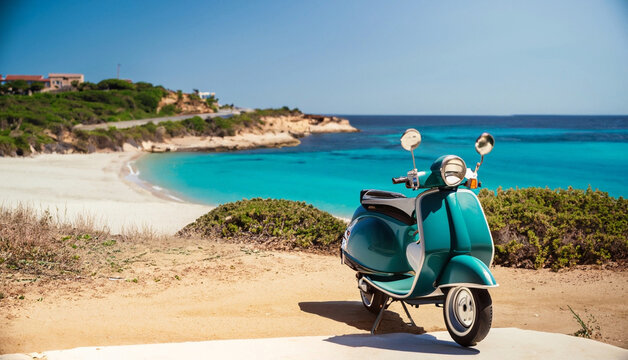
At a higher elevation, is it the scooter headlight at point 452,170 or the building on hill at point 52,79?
the building on hill at point 52,79

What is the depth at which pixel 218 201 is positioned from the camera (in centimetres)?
2059

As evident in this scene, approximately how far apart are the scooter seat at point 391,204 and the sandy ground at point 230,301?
106 centimetres

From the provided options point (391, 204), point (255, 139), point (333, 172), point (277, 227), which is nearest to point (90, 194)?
point (277, 227)

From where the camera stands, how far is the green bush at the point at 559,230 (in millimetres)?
7121

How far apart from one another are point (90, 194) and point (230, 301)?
50.0ft

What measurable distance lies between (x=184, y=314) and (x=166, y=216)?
9.83m

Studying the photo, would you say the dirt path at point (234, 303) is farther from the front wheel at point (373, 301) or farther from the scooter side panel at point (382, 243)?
the scooter side panel at point (382, 243)

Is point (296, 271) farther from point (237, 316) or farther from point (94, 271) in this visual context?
point (94, 271)

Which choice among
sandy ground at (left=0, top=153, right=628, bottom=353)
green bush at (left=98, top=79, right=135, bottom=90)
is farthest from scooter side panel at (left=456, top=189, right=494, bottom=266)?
green bush at (left=98, top=79, right=135, bottom=90)

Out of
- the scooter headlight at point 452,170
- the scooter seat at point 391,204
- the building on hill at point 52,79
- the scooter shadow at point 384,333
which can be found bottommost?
the scooter shadow at point 384,333

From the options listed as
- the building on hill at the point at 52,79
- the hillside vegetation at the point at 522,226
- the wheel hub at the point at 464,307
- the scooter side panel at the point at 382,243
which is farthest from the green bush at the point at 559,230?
the building on hill at the point at 52,79

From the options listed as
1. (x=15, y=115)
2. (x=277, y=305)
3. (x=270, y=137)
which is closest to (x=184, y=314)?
(x=277, y=305)

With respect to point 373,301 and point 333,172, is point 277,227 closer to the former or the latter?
point 373,301

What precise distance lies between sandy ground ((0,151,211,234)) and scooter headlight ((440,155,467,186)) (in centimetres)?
593
